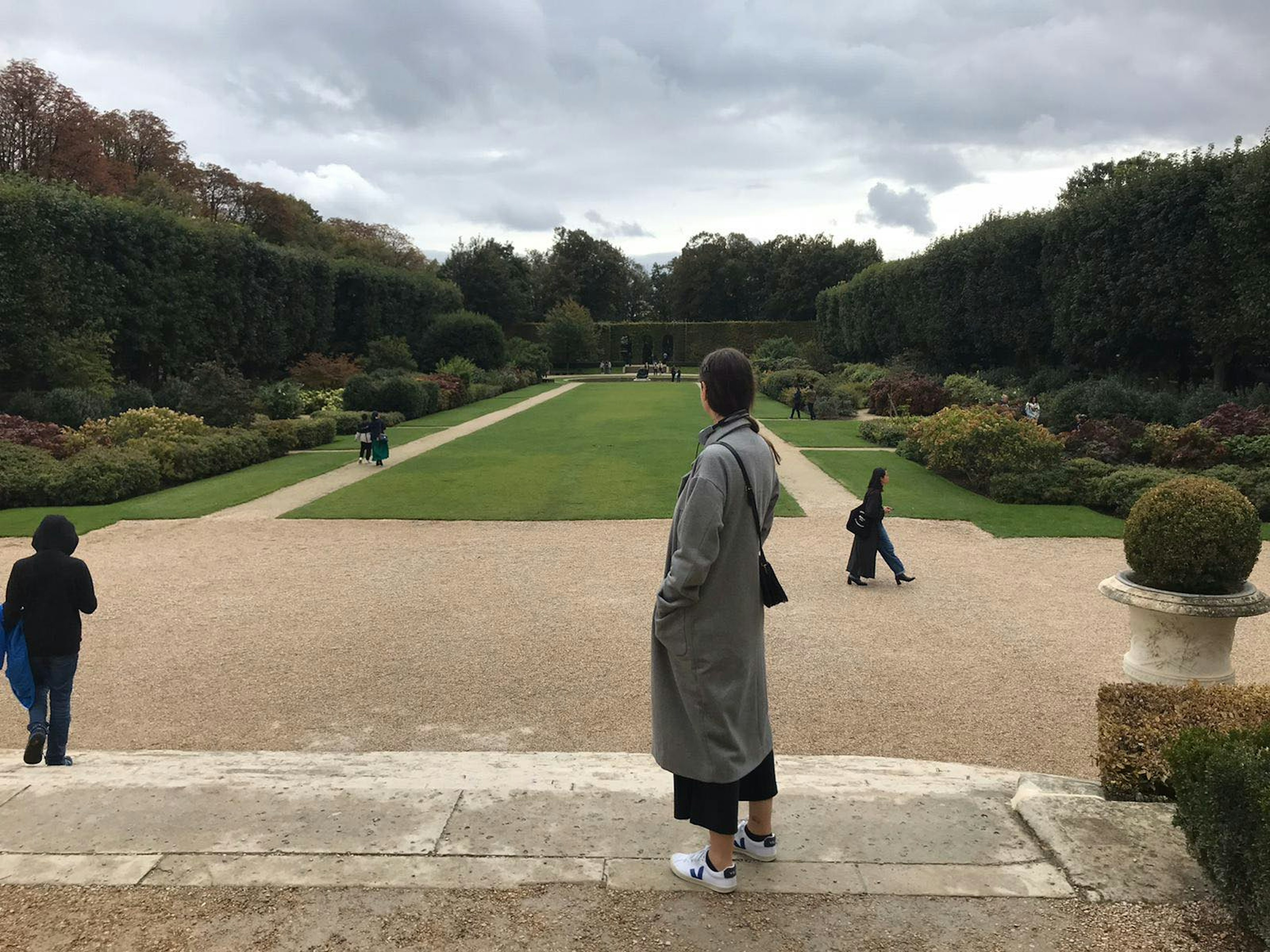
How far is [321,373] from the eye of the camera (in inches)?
1221

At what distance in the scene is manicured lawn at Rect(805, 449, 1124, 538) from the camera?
1152 cm

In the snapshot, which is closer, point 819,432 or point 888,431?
point 888,431

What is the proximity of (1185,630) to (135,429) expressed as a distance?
57.9ft

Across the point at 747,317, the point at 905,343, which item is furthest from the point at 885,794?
the point at 747,317

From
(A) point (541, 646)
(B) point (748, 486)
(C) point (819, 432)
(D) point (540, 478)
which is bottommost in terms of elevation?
(A) point (541, 646)

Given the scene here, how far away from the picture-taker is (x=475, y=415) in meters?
28.7

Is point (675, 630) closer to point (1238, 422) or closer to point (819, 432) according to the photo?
point (1238, 422)

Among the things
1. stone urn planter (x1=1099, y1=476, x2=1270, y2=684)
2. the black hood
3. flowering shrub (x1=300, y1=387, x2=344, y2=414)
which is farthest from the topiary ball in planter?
flowering shrub (x1=300, y1=387, x2=344, y2=414)

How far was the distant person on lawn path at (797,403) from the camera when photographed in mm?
27219

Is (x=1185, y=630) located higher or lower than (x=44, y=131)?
lower

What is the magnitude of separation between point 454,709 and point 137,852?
8.97 feet

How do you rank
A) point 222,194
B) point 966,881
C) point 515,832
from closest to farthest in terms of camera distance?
point 966,881
point 515,832
point 222,194

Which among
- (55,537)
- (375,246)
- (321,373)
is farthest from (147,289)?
(375,246)

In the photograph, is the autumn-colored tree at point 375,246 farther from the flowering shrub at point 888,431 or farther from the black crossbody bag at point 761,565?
the black crossbody bag at point 761,565
